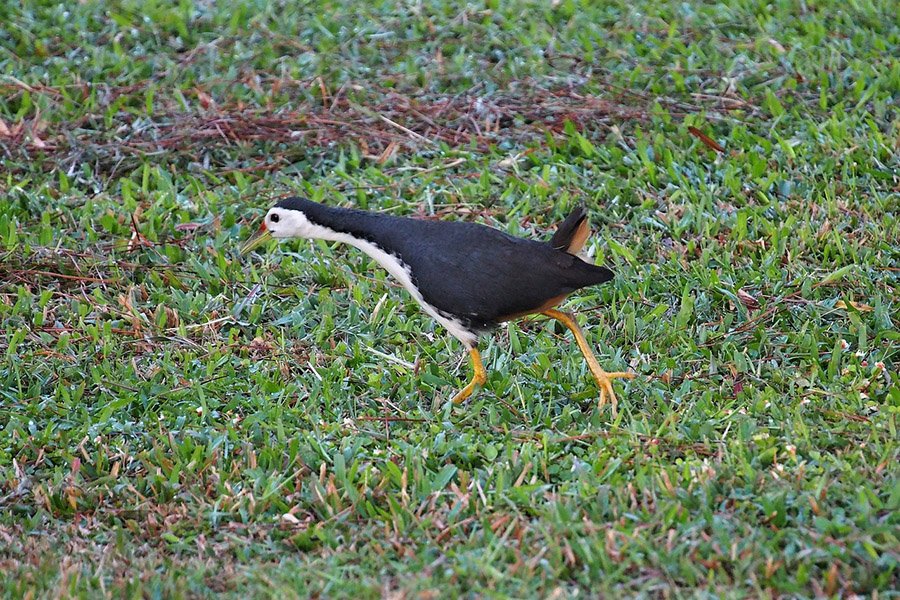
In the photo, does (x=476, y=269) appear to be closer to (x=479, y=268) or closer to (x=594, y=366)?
(x=479, y=268)

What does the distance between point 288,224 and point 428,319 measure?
85 cm

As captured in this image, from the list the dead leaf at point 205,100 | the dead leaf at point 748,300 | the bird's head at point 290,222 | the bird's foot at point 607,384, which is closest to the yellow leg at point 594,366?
the bird's foot at point 607,384

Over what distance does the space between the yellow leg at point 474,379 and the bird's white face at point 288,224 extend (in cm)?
91

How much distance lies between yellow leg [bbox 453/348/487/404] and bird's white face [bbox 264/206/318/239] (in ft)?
3.00

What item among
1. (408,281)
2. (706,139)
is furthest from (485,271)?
(706,139)

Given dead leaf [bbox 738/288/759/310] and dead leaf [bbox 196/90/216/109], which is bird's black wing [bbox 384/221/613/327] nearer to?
dead leaf [bbox 738/288/759/310]

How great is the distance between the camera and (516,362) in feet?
18.2

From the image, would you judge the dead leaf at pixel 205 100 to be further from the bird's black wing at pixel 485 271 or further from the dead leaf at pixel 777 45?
the dead leaf at pixel 777 45

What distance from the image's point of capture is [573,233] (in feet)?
17.0

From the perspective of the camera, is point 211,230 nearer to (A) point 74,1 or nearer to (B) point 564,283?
(B) point 564,283

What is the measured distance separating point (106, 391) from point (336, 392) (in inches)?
39.0

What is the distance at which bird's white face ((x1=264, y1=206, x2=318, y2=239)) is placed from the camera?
5.48 meters

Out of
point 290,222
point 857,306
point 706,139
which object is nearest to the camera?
point 290,222

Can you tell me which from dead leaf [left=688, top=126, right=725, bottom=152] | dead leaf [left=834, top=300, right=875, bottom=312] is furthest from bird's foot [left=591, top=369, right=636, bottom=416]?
dead leaf [left=688, top=126, right=725, bottom=152]
